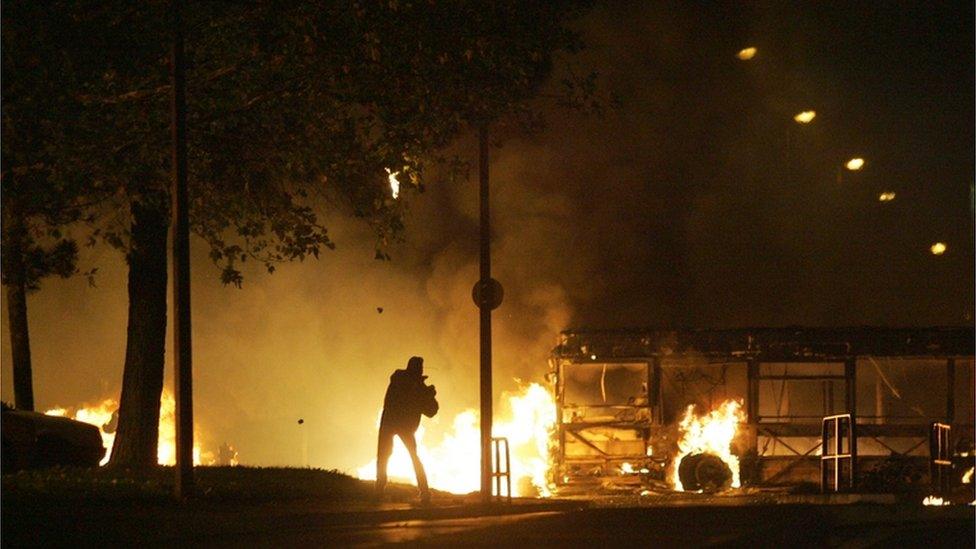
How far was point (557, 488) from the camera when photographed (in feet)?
92.7

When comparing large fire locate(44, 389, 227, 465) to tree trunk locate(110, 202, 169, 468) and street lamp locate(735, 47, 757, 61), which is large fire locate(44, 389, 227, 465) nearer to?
tree trunk locate(110, 202, 169, 468)

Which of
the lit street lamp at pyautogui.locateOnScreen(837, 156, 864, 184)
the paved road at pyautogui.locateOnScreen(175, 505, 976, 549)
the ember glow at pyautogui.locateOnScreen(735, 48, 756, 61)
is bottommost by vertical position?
the paved road at pyautogui.locateOnScreen(175, 505, 976, 549)

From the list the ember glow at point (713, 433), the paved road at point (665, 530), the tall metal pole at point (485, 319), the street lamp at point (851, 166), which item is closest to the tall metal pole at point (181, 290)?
the paved road at point (665, 530)

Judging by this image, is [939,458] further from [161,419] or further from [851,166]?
[161,419]

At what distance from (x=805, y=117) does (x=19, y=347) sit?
22899mm

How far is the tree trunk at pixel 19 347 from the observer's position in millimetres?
27422

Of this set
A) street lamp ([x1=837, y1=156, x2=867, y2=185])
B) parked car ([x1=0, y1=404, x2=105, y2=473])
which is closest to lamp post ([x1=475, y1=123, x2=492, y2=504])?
parked car ([x1=0, y1=404, x2=105, y2=473])

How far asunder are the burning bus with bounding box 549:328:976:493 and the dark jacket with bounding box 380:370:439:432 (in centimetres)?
1089

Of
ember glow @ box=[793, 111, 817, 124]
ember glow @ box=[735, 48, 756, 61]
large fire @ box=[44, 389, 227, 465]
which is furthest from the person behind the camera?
ember glow @ box=[793, 111, 817, 124]

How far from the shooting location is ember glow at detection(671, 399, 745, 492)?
28.1 meters

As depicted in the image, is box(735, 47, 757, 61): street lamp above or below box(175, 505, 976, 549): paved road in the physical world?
above

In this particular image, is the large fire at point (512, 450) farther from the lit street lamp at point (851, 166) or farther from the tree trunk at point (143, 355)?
the lit street lamp at point (851, 166)

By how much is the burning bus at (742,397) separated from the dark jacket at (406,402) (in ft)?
35.7

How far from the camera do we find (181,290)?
52.2ft
